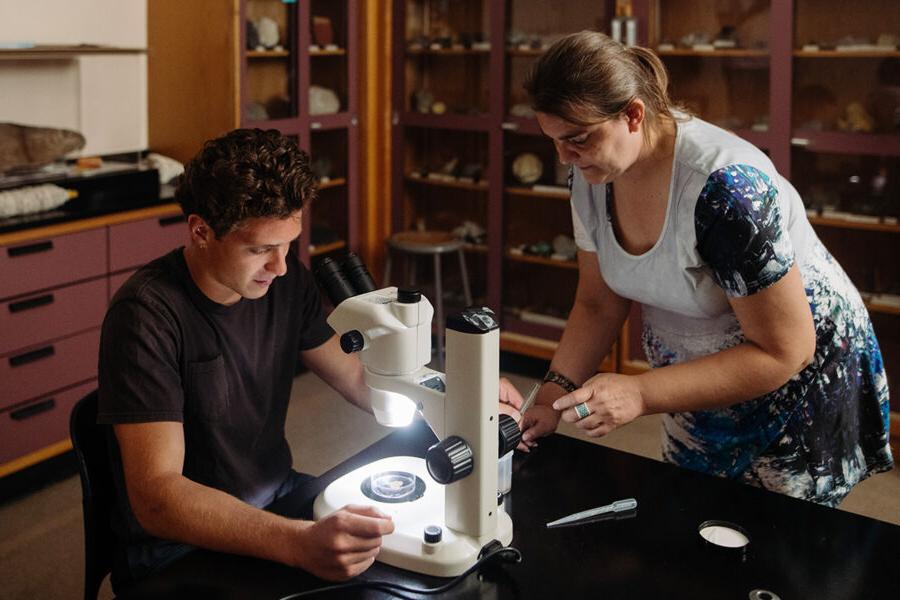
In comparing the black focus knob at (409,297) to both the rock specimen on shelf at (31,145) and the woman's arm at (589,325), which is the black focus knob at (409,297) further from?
the rock specimen on shelf at (31,145)

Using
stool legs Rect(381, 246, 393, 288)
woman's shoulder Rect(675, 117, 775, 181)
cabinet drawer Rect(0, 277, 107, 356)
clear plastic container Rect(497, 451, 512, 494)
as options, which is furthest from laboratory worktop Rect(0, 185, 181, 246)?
woman's shoulder Rect(675, 117, 775, 181)

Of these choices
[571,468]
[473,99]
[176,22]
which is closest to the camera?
[571,468]

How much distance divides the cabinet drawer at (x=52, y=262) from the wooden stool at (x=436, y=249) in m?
1.32

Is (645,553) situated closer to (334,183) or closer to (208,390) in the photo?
(208,390)

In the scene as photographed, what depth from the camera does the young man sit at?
4.31 feet

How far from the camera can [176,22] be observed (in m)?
3.75

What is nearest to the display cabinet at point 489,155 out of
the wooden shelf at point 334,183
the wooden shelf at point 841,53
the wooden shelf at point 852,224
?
the wooden shelf at point 334,183

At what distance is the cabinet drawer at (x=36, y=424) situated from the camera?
9.75 ft

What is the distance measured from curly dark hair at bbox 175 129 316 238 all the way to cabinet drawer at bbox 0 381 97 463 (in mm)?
1622

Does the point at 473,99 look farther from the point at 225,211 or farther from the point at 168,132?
the point at 225,211

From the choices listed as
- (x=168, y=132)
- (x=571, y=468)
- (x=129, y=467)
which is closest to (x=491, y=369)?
(x=571, y=468)

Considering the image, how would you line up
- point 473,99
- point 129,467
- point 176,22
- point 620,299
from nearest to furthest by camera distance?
1. point 129,467
2. point 620,299
3. point 176,22
4. point 473,99

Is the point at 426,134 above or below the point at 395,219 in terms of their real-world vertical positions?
above

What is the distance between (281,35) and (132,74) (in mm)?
606
